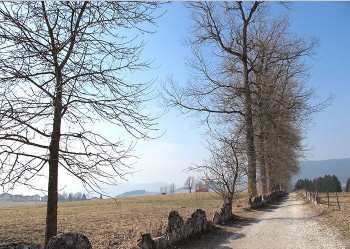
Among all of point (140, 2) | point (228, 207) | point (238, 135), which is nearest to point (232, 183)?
point (228, 207)

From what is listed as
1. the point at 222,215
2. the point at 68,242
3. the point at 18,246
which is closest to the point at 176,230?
the point at 68,242

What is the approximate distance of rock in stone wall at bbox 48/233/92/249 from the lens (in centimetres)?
680

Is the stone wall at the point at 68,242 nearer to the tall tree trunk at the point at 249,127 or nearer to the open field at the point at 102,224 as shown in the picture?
the open field at the point at 102,224

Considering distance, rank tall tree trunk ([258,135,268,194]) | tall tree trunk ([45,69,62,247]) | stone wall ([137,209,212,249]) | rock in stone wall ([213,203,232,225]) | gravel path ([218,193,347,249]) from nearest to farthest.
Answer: tall tree trunk ([45,69,62,247])
stone wall ([137,209,212,249])
gravel path ([218,193,347,249])
rock in stone wall ([213,203,232,225])
tall tree trunk ([258,135,268,194])

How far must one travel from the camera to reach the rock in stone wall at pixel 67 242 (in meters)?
6.80

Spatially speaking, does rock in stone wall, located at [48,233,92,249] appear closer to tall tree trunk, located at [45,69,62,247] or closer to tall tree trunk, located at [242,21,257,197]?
tall tree trunk, located at [45,69,62,247]

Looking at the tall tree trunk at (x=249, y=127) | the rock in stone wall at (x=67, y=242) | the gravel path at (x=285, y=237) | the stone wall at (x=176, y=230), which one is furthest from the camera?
the tall tree trunk at (x=249, y=127)

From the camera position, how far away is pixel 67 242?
6.93m

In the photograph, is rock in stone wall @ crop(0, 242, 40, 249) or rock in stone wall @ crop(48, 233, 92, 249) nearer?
rock in stone wall @ crop(0, 242, 40, 249)

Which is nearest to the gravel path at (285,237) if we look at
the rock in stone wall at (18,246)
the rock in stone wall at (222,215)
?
the rock in stone wall at (222,215)

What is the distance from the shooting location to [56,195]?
28.6 ft

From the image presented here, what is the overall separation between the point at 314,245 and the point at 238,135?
51.8 ft

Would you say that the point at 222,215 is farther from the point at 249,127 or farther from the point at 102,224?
the point at 249,127

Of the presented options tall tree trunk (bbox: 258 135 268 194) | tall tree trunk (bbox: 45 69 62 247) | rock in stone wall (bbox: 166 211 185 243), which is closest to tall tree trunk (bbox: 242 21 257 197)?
tall tree trunk (bbox: 258 135 268 194)
